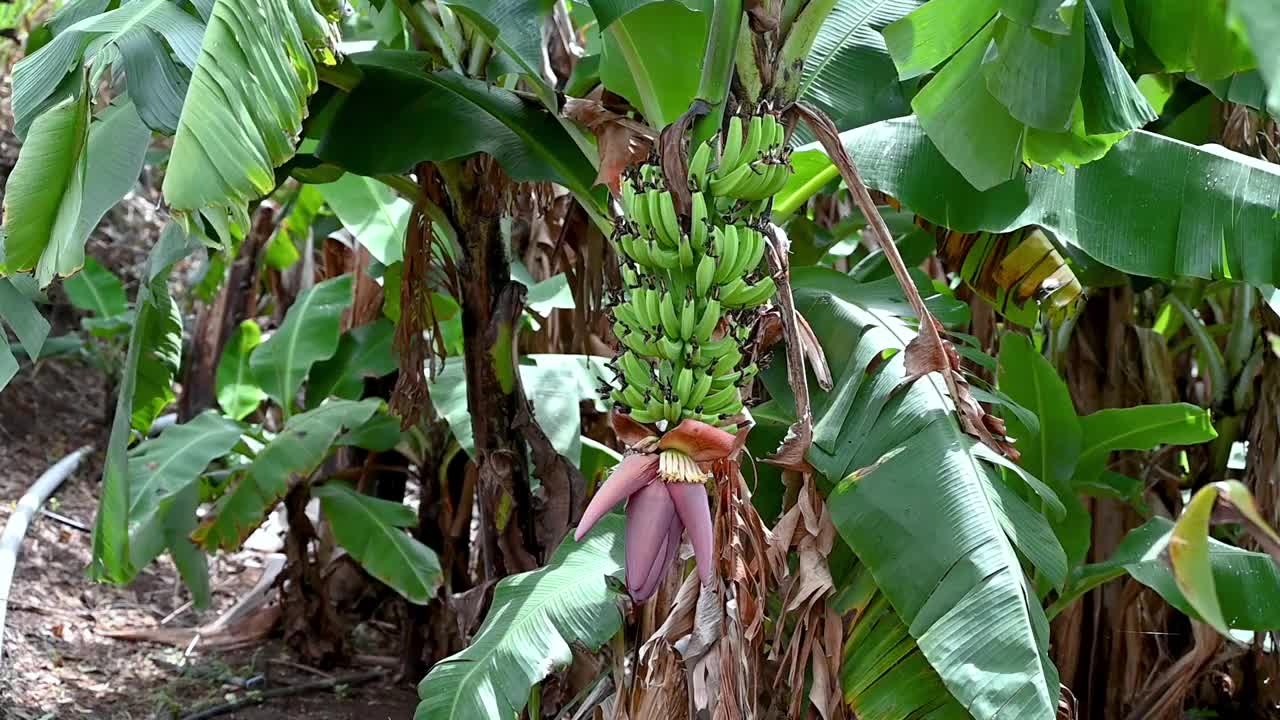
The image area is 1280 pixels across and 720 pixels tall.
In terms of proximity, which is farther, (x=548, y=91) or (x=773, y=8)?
(x=548, y=91)

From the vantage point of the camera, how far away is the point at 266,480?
2.84 metres

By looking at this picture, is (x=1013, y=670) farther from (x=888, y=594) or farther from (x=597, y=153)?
(x=597, y=153)

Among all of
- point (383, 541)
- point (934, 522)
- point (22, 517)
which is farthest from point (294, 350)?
point (934, 522)

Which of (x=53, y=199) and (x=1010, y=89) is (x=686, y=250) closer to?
(x=1010, y=89)

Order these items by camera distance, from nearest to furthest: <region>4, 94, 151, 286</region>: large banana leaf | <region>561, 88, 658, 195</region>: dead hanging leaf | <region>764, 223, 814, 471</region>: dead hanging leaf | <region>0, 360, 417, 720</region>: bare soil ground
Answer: <region>4, 94, 151, 286</region>: large banana leaf < <region>764, 223, 814, 471</region>: dead hanging leaf < <region>561, 88, 658, 195</region>: dead hanging leaf < <region>0, 360, 417, 720</region>: bare soil ground

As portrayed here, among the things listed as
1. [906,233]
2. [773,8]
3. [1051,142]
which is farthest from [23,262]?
[906,233]

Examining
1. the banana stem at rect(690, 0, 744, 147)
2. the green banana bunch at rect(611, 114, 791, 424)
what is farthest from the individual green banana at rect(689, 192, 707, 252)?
the banana stem at rect(690, 0, 744, 147)

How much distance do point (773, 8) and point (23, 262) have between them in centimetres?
107

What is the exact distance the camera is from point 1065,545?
2.30 meters

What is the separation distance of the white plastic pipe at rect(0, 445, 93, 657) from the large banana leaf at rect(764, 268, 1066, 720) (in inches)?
80.9

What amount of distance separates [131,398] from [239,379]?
1.78 m

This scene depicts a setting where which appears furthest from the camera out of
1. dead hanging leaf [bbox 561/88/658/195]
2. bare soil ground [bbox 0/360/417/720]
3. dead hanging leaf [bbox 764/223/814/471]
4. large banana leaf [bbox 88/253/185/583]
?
bare soil ground [bbox 0/360/417/720]

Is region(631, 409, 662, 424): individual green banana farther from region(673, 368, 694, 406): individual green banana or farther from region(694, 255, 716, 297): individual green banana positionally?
region(694, 255, 716, 297): individual green banana

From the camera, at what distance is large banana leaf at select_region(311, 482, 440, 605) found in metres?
2.88
